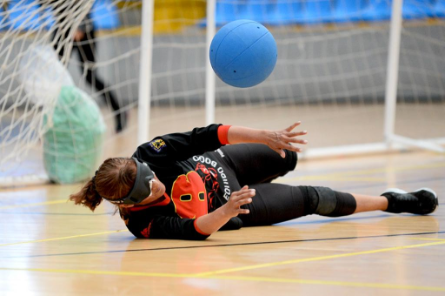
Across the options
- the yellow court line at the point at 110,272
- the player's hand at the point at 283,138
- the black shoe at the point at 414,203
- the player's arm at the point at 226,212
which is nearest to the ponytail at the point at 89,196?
the player's arm at the point at 226,212

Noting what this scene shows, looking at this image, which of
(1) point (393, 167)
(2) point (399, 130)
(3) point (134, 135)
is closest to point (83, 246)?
(1) point (393, 167)

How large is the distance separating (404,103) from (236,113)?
268 centimetres

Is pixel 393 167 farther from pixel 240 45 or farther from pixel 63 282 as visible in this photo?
pixel 63 282

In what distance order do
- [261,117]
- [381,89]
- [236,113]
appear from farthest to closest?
[381,89] → [236,113] → [261,117]

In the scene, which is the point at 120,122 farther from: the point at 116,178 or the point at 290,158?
the point at 116,178

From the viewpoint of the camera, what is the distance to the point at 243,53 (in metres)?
2.99

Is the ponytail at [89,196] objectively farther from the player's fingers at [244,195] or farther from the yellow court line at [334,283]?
the yellow court line at [334,283]

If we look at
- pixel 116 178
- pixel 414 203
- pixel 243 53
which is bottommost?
pixel 414 203

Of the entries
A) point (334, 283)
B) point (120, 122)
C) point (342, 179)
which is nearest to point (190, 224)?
point (334, 283)

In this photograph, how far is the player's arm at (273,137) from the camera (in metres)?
2.65

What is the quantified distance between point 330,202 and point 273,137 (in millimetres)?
724

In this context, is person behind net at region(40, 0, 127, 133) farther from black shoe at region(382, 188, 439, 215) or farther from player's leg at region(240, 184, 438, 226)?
black shoe at region(382, 188, 439, 215)

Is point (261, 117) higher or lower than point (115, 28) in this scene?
lower

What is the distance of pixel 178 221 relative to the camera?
2.90 meters
